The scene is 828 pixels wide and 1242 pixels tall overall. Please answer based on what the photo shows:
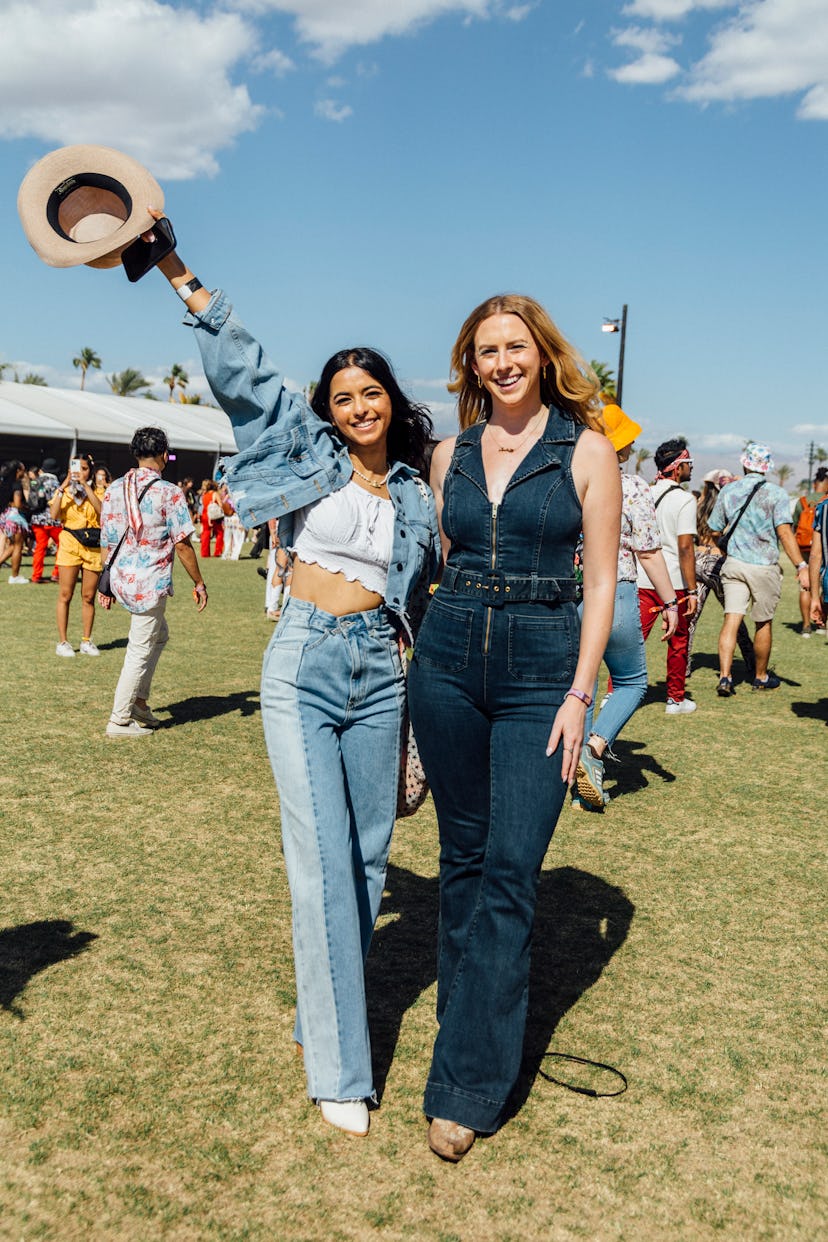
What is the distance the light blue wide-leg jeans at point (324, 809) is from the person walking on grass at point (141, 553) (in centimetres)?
446

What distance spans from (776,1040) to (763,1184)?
798 millimetres

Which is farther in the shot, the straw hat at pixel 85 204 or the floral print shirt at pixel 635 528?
the floral print shirt at pixel 635 528

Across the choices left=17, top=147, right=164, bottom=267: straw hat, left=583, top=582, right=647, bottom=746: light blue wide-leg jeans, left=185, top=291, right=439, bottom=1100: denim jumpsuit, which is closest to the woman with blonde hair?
left=185, top=291, right=439, bottom=1100: denim jumpsuit

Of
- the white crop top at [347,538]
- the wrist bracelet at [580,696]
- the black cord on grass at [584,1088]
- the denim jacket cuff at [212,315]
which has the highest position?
the denim jacket cuff at [212,315]

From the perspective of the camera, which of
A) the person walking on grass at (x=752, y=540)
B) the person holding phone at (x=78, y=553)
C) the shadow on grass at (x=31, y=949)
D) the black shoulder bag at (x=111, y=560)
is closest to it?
the shadow on grass at (x=31, y=949)

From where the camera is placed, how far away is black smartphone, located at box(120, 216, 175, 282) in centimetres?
293

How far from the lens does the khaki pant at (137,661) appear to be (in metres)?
7.38

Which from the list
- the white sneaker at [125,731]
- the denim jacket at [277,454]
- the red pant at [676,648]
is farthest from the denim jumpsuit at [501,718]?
the red pant at [676,648]

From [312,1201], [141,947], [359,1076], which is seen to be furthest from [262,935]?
[312,1201]

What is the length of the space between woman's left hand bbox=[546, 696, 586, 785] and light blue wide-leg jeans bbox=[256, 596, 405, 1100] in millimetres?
537

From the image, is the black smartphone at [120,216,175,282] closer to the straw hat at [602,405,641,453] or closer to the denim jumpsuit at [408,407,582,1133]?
the denim jumpsuit at [408,407,582,1133]

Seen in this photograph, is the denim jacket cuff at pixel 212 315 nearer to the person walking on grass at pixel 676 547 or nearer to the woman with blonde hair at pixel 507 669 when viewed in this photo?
the woman with blonde hair at pixel 507 669

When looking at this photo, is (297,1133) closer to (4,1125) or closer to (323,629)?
(4,1125)

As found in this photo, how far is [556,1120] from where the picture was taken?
9.98ft
